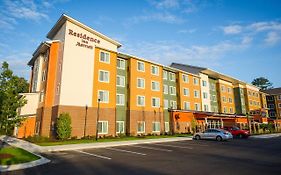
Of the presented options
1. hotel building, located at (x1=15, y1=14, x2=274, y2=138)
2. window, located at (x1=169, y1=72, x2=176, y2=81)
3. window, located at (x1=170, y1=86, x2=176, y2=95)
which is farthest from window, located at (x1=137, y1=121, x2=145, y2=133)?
window, located at (x1=169, y1=72, x2=176, y2=81)

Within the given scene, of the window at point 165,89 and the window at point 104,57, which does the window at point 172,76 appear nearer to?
the window at point 165,89

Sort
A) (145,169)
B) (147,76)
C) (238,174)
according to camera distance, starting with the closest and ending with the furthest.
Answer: (238,174) → (145,169) → (147,76)

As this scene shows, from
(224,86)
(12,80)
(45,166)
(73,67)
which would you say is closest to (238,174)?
(45,166)

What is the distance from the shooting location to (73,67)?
3002 centimetres

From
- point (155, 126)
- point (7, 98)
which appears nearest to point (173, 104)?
point (155, 126)

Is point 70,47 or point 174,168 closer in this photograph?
point 174,168

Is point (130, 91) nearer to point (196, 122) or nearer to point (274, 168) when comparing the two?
point (196, 122)

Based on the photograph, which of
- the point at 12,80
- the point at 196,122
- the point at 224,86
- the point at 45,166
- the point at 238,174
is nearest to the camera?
the point at 238,174

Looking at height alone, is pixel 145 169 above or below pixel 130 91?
below

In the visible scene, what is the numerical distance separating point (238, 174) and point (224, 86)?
185 feet

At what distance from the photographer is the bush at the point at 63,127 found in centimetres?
2658

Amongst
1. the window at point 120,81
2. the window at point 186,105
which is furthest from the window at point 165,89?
the window at point 120,81

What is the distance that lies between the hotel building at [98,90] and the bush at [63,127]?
44.4 inches

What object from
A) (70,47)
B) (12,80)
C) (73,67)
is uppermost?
(70,47)
